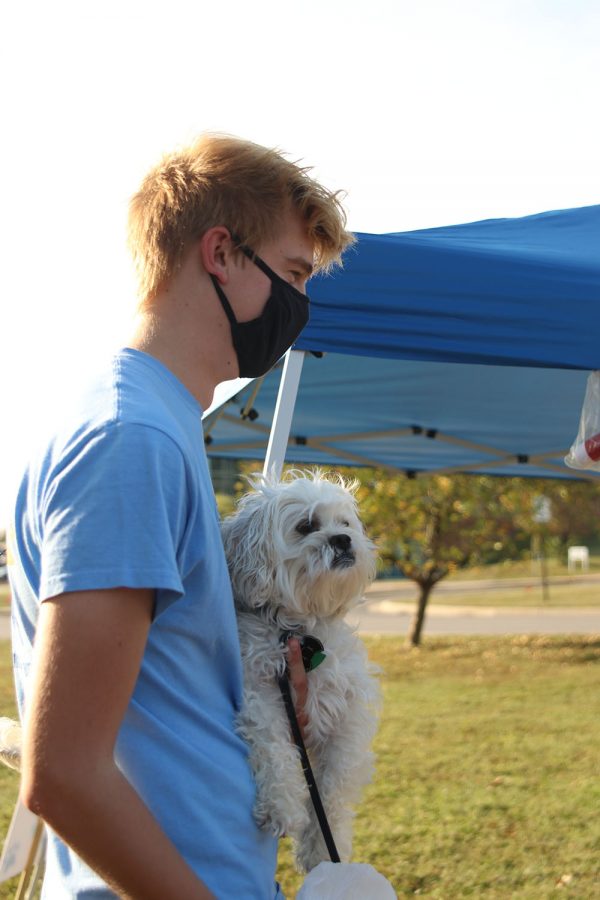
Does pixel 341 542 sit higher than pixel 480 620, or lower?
higher

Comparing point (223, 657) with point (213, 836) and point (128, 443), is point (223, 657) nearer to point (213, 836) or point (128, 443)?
point (213, 836)

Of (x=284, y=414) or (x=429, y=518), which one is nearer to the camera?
(x=284, y=414)

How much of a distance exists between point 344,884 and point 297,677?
42cm

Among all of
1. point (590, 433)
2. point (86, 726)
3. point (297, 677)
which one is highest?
point (86, 726)

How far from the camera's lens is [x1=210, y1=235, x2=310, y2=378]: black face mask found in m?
1.43

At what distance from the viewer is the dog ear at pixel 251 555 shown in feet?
6.03

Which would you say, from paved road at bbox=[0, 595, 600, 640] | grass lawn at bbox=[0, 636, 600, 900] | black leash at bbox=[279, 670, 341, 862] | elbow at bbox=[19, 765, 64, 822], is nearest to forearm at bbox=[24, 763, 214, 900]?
elbow at bbox=[19, 765, 64, 822]

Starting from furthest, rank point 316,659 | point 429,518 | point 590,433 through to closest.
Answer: point 429,518
point 590,433
point 316,659

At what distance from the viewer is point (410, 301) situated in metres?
3.15

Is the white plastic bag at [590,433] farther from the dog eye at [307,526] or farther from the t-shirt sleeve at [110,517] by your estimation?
the t-shirt sleeve at [110,517]

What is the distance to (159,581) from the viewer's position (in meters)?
1.01

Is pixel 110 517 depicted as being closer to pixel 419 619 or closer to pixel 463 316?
pixel 463 316

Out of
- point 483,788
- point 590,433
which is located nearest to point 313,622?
point 590,433

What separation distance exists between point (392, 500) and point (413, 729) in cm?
619
